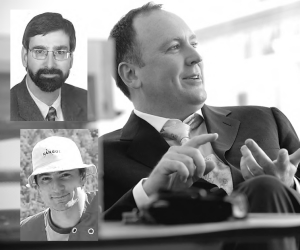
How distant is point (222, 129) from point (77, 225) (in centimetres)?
69

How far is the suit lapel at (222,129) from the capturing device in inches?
46.1

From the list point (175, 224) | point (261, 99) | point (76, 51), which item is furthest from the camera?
point (261, 99)

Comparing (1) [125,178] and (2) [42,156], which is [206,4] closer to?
(1) [125,178]

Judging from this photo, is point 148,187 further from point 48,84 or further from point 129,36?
point 129,36

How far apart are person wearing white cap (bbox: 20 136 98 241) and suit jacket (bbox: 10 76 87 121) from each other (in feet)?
0.15

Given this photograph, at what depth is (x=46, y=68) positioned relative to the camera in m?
0.79

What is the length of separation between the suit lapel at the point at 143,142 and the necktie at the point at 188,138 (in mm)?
36

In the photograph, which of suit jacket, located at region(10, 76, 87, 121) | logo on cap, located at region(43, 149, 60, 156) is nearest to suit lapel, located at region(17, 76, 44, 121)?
suit jacket, located at region(10, 76, 87, 121)

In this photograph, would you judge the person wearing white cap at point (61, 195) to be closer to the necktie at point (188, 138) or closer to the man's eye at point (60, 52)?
the man's eye at point (60, 52)

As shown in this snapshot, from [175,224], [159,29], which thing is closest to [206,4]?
[159,29]

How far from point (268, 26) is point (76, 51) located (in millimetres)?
1024

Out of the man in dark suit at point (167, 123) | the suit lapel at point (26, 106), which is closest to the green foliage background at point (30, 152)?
the suit lapel at point (26, 106)

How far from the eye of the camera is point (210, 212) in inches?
22.8

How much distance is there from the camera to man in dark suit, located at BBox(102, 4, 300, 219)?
3.64 ft
